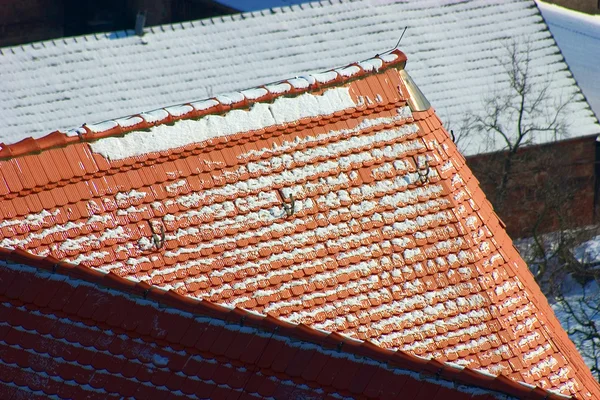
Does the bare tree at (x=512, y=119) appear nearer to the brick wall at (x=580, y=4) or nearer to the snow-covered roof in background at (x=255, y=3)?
the snow-covered roof in background at (x=255, y=3)

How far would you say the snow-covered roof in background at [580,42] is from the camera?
27.5 metres

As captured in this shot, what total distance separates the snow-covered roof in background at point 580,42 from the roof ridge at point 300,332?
20.0 metres

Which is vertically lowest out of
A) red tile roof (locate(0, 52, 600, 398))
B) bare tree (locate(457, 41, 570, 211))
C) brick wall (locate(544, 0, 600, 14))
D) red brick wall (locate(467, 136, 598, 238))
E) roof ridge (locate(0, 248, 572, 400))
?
roof ridge (locate(0, 248, 572, 400))

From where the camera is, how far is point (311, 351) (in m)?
8.00

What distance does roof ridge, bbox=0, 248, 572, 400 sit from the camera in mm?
7539

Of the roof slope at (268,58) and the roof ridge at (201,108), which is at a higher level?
the roof slope at (268,58)

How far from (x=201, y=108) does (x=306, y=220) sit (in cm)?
146

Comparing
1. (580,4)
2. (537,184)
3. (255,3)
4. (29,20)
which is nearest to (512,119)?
(537,184)

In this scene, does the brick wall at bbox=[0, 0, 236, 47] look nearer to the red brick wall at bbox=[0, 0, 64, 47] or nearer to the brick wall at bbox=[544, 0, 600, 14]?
Result: the red brick wall at bbox=[0, 0, 64, 47]

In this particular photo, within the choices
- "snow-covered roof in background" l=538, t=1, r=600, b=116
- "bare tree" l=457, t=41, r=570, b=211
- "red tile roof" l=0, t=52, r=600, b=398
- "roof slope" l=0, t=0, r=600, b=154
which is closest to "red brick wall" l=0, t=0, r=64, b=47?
"roof slope" l=0, t=0, r=600, b=154

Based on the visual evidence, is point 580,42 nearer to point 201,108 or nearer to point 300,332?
point 201,108

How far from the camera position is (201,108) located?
35.5 ft

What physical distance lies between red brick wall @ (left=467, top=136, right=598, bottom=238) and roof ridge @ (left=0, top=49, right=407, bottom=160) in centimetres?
1123

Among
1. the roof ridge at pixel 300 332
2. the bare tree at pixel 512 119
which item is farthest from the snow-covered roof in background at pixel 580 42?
the roof ridge at pixel 300 332
